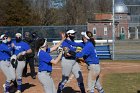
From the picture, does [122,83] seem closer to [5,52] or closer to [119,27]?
[5,52]

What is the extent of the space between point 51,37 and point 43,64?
78.5ft

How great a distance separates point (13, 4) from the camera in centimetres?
5594

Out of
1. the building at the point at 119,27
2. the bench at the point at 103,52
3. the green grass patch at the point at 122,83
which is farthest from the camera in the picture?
the building at the point at 119,27

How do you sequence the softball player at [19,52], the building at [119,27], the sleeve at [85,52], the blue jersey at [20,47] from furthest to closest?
the building at [119,27] → the blue jersey at [20,47] → the softball player at [19,52] → the sleeve at [85,52]

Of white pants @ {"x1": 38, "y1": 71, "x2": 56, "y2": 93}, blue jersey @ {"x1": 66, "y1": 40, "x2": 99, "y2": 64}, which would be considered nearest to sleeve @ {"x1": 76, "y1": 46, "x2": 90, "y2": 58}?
blue jersey @ {"x1": 66, "y1": 40, "x2": 99, "y2": 64}

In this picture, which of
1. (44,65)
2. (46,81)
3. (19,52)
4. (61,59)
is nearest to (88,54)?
(61,59)

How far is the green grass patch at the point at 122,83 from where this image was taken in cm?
1427

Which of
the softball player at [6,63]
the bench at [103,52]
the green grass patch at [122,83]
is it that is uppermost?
the softball player at [6,63]

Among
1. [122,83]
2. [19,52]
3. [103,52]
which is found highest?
[19,52]

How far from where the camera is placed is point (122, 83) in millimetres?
16031

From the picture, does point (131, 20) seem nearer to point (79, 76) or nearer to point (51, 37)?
point (51, 37)

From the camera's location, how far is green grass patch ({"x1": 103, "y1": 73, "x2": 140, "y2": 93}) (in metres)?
14.3

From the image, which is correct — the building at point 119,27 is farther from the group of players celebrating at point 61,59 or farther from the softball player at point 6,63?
the softball player at point 6,63

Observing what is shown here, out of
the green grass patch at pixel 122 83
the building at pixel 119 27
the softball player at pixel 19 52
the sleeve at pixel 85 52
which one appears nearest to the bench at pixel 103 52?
the building at pixel 119 27
